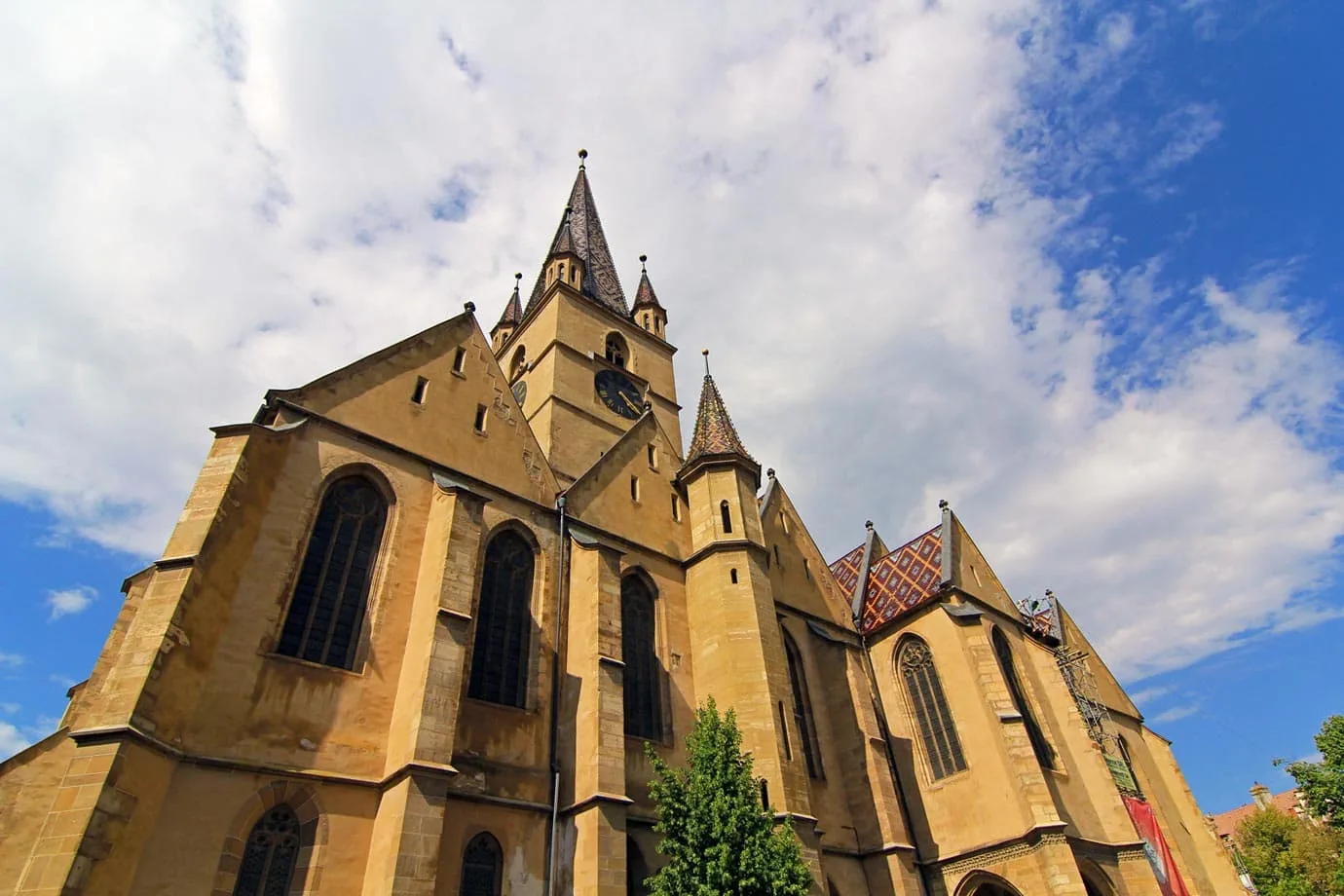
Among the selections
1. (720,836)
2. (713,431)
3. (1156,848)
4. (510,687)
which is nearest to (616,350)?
(713,431)

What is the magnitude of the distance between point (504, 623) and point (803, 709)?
8875 mm

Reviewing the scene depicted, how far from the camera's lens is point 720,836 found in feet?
38.2

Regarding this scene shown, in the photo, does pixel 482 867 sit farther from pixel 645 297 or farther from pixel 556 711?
pixel 645 297

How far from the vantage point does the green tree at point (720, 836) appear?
11.4 meters

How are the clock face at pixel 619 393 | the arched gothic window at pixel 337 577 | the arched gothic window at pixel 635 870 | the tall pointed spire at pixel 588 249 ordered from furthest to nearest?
the tall pointed spire at pixel 588 249, the clock face at pixel 619 393, the arched gothic window at pixel 635 870, the arched gothic window at pixel 337 577

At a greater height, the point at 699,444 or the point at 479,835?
the point at 699,444

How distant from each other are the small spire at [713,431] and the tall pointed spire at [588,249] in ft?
34.7

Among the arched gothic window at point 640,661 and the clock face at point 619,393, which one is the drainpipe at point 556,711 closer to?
the arched gothic window at point 640,661

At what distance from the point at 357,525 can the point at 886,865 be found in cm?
1390

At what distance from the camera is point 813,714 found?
63.4 ft

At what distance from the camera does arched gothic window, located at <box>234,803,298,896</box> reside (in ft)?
32.6

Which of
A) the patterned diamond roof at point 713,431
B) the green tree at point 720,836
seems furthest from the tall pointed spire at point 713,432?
the green tree at point 720,836

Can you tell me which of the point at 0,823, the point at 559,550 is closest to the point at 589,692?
the point at 559,550

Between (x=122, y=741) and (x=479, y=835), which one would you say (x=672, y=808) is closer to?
(x=479, y=835)
